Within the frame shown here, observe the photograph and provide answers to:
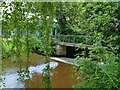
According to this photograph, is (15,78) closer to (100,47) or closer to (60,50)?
(60,50)

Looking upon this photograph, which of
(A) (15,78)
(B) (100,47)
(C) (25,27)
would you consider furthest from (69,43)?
(A) (15,78)

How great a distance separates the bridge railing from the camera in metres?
2.11

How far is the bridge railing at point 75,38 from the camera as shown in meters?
2.11

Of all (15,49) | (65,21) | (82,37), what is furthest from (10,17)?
(82,37)

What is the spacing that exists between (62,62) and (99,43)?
32 cm

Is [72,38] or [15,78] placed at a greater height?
[72,38]

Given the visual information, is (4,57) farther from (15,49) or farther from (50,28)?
(50,28)

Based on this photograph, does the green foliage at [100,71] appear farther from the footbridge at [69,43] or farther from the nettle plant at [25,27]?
the nettle plant at [25,27]

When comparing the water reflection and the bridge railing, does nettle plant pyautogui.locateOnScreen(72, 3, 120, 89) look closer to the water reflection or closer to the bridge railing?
the bridge railing

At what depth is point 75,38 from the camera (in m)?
2.12

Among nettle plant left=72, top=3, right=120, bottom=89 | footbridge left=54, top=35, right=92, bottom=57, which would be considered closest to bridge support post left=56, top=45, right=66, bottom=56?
footbridge left=54, top=35, right=92, bottom=57

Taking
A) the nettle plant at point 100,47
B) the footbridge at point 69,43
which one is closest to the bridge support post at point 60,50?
the footbridge at point 69,43

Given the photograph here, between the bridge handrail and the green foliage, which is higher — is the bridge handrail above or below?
above

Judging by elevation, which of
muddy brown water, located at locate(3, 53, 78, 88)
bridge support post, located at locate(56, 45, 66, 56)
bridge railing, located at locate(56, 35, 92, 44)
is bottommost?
muddy brown water, located at locate(3, 53, 78, 88)
